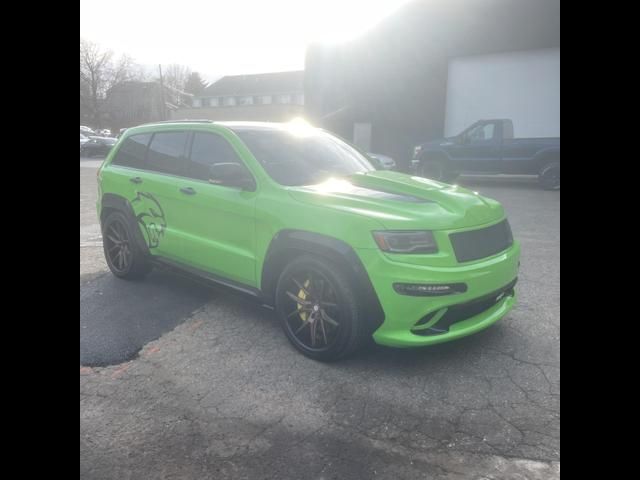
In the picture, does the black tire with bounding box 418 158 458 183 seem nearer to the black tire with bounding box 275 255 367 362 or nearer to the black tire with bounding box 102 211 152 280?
the black tire with bounding box 102 211 152 280

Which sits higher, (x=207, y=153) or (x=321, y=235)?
(x=207, y=153)

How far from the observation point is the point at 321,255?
3.38 meters

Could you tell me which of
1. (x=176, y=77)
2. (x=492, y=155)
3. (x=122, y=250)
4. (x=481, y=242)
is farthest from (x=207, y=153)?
(x=176, y=77)

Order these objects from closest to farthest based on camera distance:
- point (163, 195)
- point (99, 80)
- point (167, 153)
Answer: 1. point (163, 195)
2. point (167, 153)
3. point (99, 80)

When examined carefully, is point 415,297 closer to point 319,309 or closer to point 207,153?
point 319,309

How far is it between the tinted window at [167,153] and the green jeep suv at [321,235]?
0.01 m

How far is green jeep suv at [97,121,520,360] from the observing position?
3.16 meters

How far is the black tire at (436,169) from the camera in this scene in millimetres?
14641

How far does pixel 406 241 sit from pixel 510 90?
1714 centimetres

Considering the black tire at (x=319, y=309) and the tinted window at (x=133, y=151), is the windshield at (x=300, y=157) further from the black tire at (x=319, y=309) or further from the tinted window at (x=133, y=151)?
the tinted window at (x=133, y=151)
